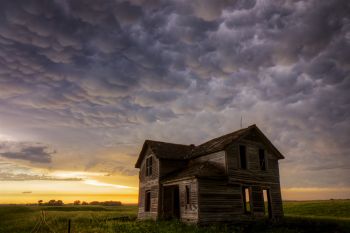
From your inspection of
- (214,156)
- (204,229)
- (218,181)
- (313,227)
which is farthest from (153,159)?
(313,227)

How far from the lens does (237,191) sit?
71.0ft

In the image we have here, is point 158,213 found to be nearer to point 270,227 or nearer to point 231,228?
point 231,228

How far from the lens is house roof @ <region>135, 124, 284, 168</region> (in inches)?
931

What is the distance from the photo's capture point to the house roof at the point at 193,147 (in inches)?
931

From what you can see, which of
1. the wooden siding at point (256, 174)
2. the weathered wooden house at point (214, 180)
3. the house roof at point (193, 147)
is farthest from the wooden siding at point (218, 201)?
the house roof at point (193, 147)

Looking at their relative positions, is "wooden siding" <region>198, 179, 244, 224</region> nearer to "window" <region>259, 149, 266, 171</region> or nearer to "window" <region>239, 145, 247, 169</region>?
"window" <region>239, 145, 247, 169</region>

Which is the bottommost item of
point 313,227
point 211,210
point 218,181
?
point 313,227

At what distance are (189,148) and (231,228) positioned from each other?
1197cm

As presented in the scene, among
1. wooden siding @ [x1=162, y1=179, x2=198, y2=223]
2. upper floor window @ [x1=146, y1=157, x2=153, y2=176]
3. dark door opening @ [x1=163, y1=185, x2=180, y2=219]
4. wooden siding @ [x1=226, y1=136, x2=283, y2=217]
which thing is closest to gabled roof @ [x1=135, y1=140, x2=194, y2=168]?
upper floor window @ [x1=146, y1=157, x2=153, y2=176]

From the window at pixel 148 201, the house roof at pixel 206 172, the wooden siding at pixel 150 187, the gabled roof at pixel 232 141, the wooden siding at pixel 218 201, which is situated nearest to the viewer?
the wooden siding at pixel 218 201

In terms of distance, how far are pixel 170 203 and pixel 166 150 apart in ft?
17.2

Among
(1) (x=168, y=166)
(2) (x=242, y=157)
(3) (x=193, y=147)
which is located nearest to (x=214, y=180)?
(2) (x=242, y=157)

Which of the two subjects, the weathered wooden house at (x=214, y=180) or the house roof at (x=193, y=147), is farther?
the house roof at (x=193, y=147)

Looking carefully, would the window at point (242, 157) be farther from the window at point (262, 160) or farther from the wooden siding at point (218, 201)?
the wooden siding at point (218, 201)
